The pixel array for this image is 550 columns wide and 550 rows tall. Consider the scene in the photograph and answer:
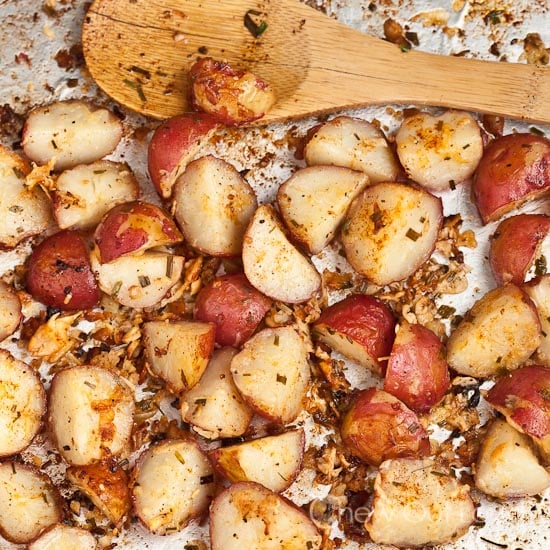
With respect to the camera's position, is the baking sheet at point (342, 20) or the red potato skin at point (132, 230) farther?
the baking sheet at point (342, 20)

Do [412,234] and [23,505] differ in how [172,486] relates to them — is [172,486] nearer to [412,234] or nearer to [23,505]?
[23,505]

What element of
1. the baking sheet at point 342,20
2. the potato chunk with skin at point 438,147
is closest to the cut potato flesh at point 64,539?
the baking sheet at point 342,20

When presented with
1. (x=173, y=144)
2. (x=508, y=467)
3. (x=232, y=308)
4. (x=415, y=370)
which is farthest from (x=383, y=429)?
(x=173, y=144)

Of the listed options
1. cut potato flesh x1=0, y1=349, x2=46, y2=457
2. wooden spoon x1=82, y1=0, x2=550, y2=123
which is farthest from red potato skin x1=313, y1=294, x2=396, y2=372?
cut potato flesh x1=0, y1=349, x2=46, y2=457

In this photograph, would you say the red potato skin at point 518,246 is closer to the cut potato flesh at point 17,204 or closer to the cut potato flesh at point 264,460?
the cut potato flesh at point 264,460

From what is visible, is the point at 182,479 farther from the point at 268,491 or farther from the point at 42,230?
the point at 42,230

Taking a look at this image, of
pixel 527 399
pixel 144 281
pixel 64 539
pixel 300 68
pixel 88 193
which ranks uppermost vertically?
pixel 300 68
